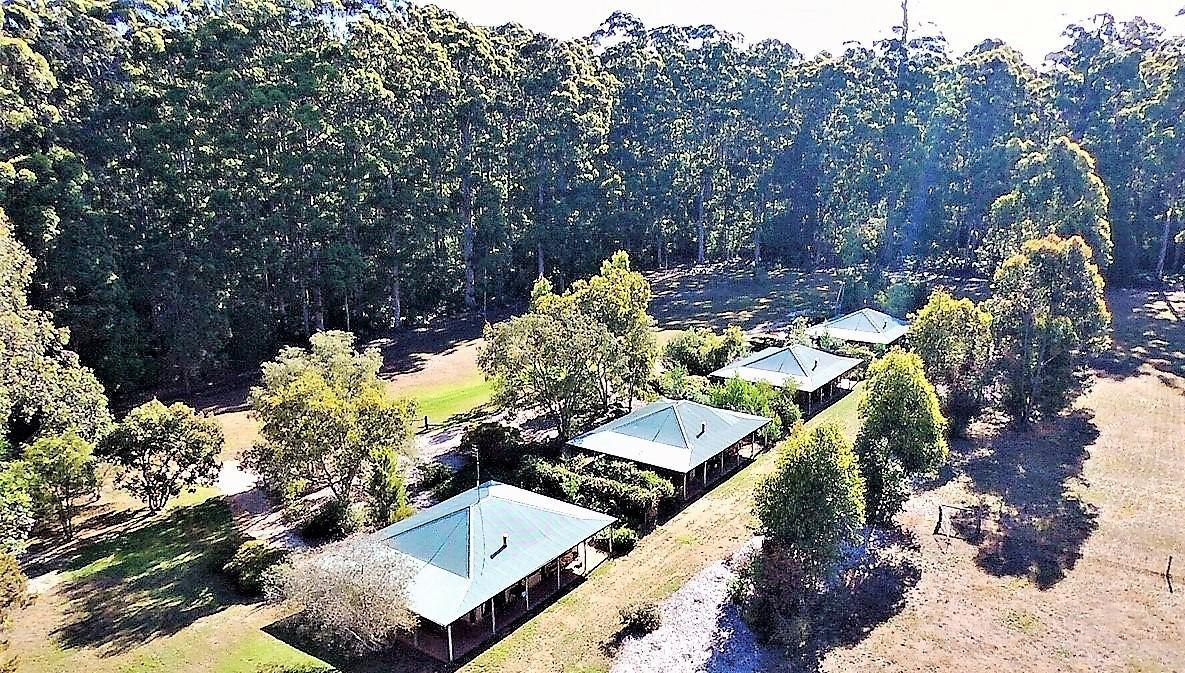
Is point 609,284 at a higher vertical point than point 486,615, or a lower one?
higher

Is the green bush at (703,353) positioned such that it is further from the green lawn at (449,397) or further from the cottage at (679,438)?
the green lawn at (449,397)

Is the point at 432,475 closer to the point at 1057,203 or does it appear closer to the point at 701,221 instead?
the point at 1057,203

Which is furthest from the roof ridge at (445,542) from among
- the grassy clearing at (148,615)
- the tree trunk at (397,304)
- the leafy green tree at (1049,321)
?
the tree trunk at (397,304)

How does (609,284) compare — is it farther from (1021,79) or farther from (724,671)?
(1021,79)

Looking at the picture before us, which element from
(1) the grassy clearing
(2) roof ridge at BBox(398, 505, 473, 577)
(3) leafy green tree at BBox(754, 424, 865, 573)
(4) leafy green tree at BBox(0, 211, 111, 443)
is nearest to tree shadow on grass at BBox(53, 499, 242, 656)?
(1) the grassy clearing

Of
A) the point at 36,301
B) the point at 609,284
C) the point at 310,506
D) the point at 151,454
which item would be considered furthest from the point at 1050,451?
the point at 36,301

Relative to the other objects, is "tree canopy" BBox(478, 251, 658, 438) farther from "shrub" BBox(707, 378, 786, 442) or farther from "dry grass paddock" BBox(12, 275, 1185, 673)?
"dry grass paddock" BBox(12, 275, 1185, 673)

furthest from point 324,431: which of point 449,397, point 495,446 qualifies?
point 449,397
